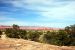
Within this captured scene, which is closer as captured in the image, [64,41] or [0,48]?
[0,48]

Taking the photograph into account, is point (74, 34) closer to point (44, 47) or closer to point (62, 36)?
point (62, 36)

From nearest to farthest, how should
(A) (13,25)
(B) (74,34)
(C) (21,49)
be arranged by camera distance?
(C) (21,49), (B) (74,34), (A) (13,25)

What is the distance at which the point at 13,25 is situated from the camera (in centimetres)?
7056

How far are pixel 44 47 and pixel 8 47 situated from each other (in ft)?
8.03

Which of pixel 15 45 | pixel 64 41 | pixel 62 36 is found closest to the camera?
pixel 15 45

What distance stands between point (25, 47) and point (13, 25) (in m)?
56.8

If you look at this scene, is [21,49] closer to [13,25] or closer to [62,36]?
[62,36]

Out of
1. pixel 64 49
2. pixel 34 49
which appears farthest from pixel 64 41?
pixel 34 49

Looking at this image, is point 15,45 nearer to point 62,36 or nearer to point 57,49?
point 57,49

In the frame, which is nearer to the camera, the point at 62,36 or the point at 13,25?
the point at 62,36

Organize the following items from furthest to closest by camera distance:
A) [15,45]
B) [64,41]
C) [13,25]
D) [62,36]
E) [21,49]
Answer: [13,25], [62,36], [64,41], [15,45], [21,49]

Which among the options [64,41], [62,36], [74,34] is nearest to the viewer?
[64,41]

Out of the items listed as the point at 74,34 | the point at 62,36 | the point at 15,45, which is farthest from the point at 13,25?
the point at 15,45

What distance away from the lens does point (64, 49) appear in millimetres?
15328
